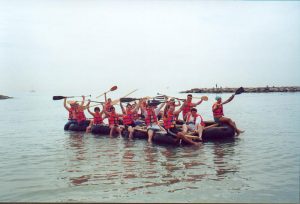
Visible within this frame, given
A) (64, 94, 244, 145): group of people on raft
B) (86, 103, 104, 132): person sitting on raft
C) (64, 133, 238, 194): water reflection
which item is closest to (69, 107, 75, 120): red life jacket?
(64, 94, 244, 145): group of people on raft

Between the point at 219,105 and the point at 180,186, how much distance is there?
21.6ft

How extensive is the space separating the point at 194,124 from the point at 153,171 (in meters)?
5.10

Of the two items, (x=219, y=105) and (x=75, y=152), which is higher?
(x=219, y=105)

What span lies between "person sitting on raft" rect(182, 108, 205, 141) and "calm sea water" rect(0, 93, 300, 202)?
29.5 inches

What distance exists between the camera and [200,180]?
852 cm

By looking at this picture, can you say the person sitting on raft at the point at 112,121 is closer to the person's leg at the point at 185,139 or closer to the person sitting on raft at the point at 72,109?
the person sitting on raft at the point at 72,109

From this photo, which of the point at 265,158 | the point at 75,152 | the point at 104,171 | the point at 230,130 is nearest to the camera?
the point at 104,171

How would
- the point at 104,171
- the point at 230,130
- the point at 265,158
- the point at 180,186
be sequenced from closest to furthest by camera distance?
the point at 180,186, the point at 104,171, the point at 265,158, the point at 230,130

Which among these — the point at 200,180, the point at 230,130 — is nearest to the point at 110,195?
the point at 200,180

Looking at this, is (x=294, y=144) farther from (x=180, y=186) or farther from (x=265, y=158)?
(x=180, y=186)

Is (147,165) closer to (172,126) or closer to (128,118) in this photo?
(172,126)

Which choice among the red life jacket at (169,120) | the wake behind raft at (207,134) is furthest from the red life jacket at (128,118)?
the red life jacket at (169,120)

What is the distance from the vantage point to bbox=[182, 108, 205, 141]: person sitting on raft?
13576 mm

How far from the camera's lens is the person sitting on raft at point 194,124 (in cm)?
1358
